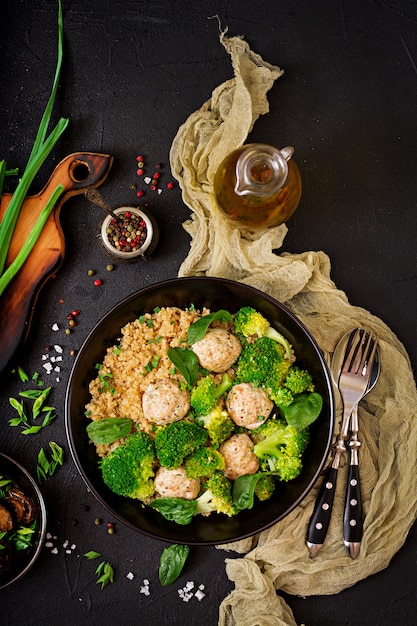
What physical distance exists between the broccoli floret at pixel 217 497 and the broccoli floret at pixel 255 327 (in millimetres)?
628

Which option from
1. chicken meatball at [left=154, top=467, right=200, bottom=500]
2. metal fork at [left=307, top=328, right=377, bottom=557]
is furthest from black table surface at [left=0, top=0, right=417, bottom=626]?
chicken meatball at [left=154, top=467, right=200, bottom=500]

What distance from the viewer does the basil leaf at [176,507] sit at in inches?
99.7

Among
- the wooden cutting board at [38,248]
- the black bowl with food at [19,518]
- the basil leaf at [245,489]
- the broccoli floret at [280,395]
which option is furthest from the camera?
the wooden cutting board at [38,248]

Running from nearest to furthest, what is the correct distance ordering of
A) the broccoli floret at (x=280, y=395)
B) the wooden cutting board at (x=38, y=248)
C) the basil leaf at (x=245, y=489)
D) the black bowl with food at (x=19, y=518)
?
the basil leaf at (x=245, y=489) < the broccoli floret at (x=280, y=395) < the black bowl with food at (x=19, y=518) < the wooden cutting board at (x=38, y=248)

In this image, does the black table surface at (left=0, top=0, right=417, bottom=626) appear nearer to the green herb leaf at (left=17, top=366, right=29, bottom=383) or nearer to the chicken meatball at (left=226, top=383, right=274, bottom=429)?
the green herb leaf at (left=17, top=366, right=29, bottom=383)

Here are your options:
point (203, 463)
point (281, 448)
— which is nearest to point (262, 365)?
point (281, 448)

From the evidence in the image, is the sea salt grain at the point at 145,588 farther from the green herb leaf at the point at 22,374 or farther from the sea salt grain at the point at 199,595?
the green herb leaf at the point at 22,374

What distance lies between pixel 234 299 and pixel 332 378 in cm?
60

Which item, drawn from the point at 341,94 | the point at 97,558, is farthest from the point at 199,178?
the point at 97,558

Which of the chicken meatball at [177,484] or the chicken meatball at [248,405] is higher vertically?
the chicken meatball at [248,405]

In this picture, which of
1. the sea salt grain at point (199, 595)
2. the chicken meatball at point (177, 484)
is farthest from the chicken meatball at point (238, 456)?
the sea salt grain at point (199, 595)

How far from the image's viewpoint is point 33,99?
3059 millimetres

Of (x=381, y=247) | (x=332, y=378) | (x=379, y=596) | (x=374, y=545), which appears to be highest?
(x=381, y=247)

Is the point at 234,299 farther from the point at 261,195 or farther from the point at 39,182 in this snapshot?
the point at 39,182
